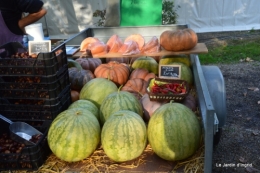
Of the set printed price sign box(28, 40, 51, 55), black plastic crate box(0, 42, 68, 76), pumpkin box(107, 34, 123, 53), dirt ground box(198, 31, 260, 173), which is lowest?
dirt ground box(198, 31, 260, 173)

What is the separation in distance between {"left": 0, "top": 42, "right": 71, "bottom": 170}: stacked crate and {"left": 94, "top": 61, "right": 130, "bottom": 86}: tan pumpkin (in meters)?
0.83

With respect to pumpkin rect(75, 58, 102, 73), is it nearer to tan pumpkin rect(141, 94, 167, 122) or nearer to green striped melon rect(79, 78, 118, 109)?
green striped melon rect(79, 78, 118, 109)

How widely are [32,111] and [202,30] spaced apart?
36.3ft

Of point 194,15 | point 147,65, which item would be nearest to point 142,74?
point 147,65

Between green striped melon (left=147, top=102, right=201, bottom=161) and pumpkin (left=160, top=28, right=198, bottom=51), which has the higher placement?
pumpkin (left=160, top=28, right=198, bottom=51)

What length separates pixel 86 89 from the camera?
279cm

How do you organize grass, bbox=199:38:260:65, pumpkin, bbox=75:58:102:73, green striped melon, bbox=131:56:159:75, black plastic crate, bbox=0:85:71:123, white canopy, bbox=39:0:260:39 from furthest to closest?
1. white canopy, bbox=39:0:260:39
2. grass, bbox=199:38:260:65
3. pumpkin, bbox=75:58:102:73
4. green striped melon, bbox=131:56:159:75
5. black plastic crate, bbox=0:85:71:123

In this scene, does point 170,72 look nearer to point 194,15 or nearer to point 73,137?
point 73,137

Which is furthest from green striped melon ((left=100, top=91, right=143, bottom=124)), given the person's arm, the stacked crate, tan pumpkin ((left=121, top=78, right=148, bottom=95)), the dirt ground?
the person's arm

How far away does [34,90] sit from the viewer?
2250 millimetres

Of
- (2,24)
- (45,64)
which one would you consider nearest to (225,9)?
(2,24)

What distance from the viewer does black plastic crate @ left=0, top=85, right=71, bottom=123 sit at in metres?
2.30

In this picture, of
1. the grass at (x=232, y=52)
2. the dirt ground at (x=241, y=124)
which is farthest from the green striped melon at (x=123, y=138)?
the grass at (x=232, y=52)

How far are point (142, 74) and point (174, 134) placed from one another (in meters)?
1.41
